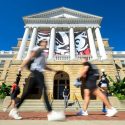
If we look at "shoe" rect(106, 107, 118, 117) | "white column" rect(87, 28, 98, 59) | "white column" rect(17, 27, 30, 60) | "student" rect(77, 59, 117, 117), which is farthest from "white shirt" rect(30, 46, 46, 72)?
"white column" rect(17, 27, 30, 60)

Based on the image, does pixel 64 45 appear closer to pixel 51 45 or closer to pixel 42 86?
pixel 51 45

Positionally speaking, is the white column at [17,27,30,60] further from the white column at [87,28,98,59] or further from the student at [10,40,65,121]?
the student at [10,40,65,121]

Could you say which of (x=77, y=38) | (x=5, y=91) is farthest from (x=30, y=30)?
(x=5, y=91)

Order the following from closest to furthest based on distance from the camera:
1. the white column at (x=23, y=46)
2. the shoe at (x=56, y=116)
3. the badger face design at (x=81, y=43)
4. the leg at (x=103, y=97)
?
1. the shoe at (x=56, y=116)
2. the leg at (x=103, y=97)
3. the white column at (x=23, y=46)
4. the badger face design at (x=81, y=43)

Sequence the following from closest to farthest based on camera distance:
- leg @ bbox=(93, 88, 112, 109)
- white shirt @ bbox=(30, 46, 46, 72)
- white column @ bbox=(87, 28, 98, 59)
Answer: white shirt @ bbox=(30, 46, 46, 72) → leg @ bbox=(93, 88, 112, 109) → white column @ bbox=(87, 28, 98, 59)

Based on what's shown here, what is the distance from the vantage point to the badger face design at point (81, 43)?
3378 cm

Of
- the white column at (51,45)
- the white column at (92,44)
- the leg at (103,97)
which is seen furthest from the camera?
the white column at (92,44)

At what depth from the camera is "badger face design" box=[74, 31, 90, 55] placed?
3378cm

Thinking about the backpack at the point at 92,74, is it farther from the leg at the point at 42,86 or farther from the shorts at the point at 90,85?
the leg at the point at 42,86

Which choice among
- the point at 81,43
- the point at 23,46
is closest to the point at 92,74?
the point at 81,43

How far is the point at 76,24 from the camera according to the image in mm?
38312

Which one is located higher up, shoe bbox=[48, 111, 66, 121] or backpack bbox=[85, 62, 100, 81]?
backpack bbox=[85, 62, 100, 81]

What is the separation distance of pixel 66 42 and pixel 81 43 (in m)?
2.14

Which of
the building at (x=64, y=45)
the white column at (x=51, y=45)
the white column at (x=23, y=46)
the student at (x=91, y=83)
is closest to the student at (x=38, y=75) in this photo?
the student at (x=91, y=83)
